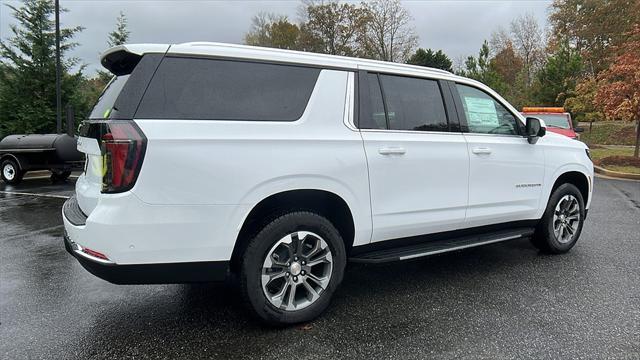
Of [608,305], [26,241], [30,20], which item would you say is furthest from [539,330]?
[30,20]

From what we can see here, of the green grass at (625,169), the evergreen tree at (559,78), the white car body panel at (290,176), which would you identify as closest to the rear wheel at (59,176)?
the white car body panel at (290,176)

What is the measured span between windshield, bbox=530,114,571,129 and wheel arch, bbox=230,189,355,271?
11372mm

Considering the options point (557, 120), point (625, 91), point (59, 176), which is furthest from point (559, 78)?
point (59, 176)

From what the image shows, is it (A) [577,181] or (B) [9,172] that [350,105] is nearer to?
(A) [577,181]

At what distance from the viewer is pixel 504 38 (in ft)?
154

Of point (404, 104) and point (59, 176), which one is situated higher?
point (404, 104)

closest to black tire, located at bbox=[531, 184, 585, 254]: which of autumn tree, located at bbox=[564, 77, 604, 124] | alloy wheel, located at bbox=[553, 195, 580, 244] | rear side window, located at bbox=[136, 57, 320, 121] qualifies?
alloy wheel, located at bbox=[553, 195, 580, 244]

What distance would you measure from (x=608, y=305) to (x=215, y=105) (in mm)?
3338

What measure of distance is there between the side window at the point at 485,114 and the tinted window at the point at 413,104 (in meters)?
0.33

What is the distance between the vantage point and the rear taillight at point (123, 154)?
2592mm

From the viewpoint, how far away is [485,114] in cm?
429

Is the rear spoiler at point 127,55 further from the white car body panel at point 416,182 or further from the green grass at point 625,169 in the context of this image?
the green grass at point 625,169

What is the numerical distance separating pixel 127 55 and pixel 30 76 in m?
15.3

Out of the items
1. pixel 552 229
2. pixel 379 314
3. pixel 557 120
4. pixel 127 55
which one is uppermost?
pixel 127 55
